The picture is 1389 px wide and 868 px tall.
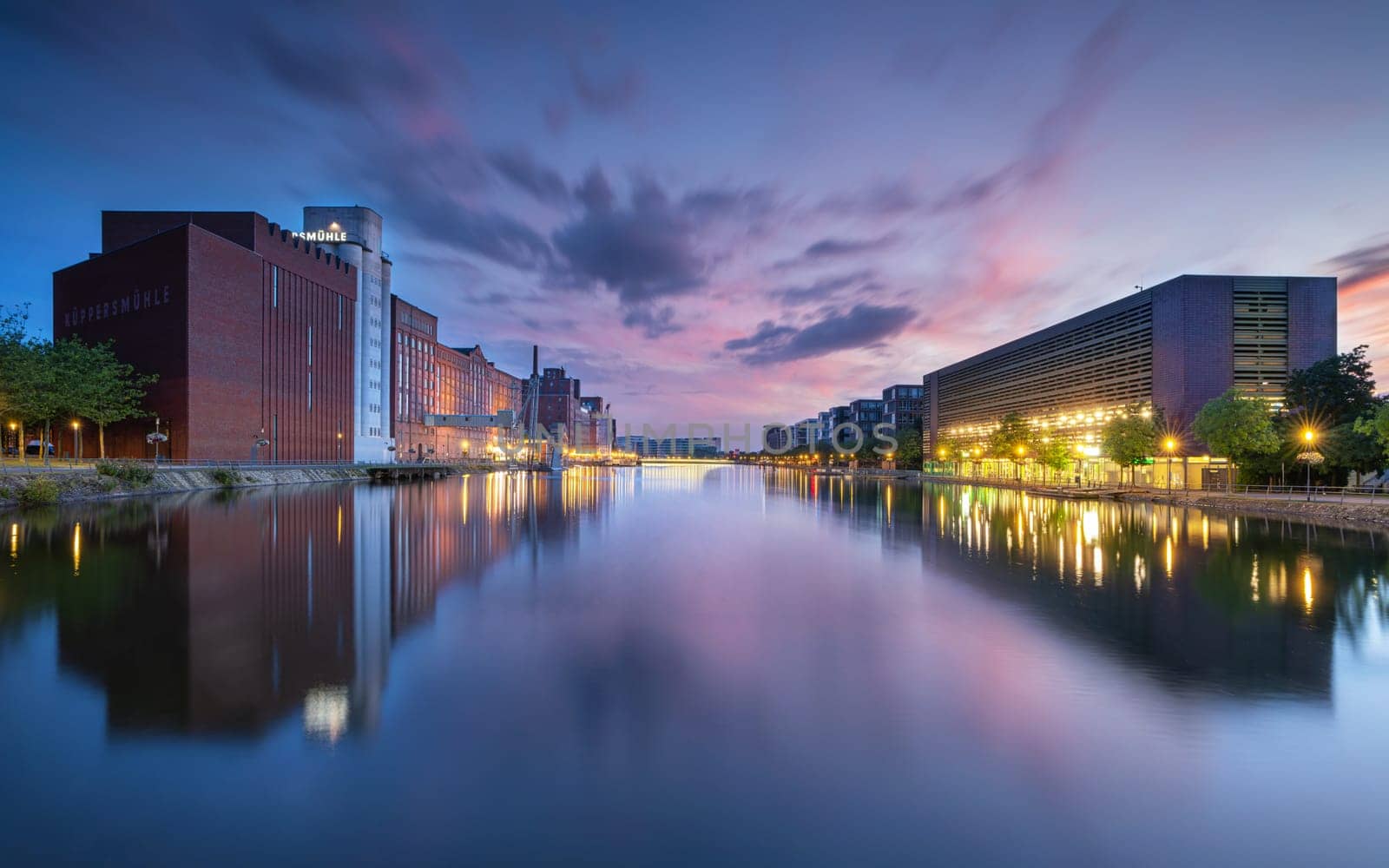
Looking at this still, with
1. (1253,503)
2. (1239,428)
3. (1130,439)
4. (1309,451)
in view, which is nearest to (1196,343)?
(1130,439)

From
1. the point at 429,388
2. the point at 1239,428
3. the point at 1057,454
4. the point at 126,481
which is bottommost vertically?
the point at 126,481

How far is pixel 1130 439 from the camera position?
47312 mm

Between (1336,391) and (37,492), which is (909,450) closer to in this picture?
(1336,391)

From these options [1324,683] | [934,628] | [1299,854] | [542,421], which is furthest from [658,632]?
[542,421]

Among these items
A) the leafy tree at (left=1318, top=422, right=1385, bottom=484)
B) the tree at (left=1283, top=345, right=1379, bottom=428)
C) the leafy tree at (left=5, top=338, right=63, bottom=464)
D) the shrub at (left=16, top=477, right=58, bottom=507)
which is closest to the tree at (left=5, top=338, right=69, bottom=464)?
the leafy tree at (left=5, top=338, right=63, bottom=464)

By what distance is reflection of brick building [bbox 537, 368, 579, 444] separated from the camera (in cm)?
19175

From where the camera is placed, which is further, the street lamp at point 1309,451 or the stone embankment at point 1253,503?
the street lamp at point 1309,451

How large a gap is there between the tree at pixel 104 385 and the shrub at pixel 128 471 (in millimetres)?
8737

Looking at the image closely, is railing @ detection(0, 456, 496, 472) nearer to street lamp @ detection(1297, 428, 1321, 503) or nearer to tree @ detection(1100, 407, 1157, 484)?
tree @ detection(1100, 407, 1157, 484)

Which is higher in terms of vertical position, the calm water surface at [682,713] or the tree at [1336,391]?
the tree at [1336,391]

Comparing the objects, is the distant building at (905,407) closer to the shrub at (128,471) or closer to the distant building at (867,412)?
the distant building at (867,412)

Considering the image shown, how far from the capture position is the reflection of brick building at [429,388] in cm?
9088

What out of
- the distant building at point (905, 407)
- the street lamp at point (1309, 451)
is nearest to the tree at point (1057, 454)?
the street lamp at point (1309, 451)

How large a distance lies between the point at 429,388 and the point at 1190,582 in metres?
105
